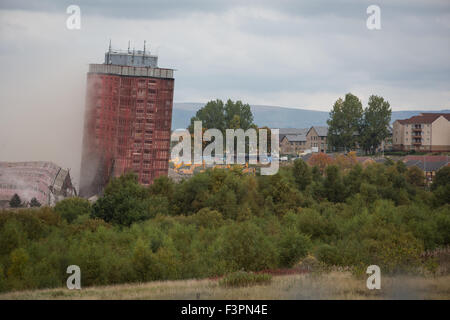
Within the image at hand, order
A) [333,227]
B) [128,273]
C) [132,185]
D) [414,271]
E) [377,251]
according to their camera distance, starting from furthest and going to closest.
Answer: [132,185]
[333,227]
[377,251]
[128,273]
[414,271]

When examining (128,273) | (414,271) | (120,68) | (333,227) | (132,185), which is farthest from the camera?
(120,68)

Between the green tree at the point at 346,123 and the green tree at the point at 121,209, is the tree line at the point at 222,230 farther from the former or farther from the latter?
the green tree at the point at 346,123

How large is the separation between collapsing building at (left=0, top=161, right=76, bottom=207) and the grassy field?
174ft

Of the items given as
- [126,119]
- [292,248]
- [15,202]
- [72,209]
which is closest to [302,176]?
[126,119]

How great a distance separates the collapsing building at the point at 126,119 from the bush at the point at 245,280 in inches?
2554

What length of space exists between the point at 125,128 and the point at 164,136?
577 cm

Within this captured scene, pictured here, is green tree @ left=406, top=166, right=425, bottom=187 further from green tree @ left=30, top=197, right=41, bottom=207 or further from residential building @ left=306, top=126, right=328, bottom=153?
residential building @ left=306, top=126, right=328, bottom=153

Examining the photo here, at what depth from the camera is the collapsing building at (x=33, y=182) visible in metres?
75.0

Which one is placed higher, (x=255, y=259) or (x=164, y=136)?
(x=164, y=136)

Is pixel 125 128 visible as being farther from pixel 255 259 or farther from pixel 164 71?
pixel 255 259

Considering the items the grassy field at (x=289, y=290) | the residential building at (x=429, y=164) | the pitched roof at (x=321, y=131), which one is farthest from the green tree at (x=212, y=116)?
the grassy field at (x=289, y=290)

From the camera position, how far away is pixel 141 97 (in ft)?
288

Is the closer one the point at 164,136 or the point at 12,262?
the point at 12,262

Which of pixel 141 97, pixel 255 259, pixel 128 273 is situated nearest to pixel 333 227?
pixel 255 259
